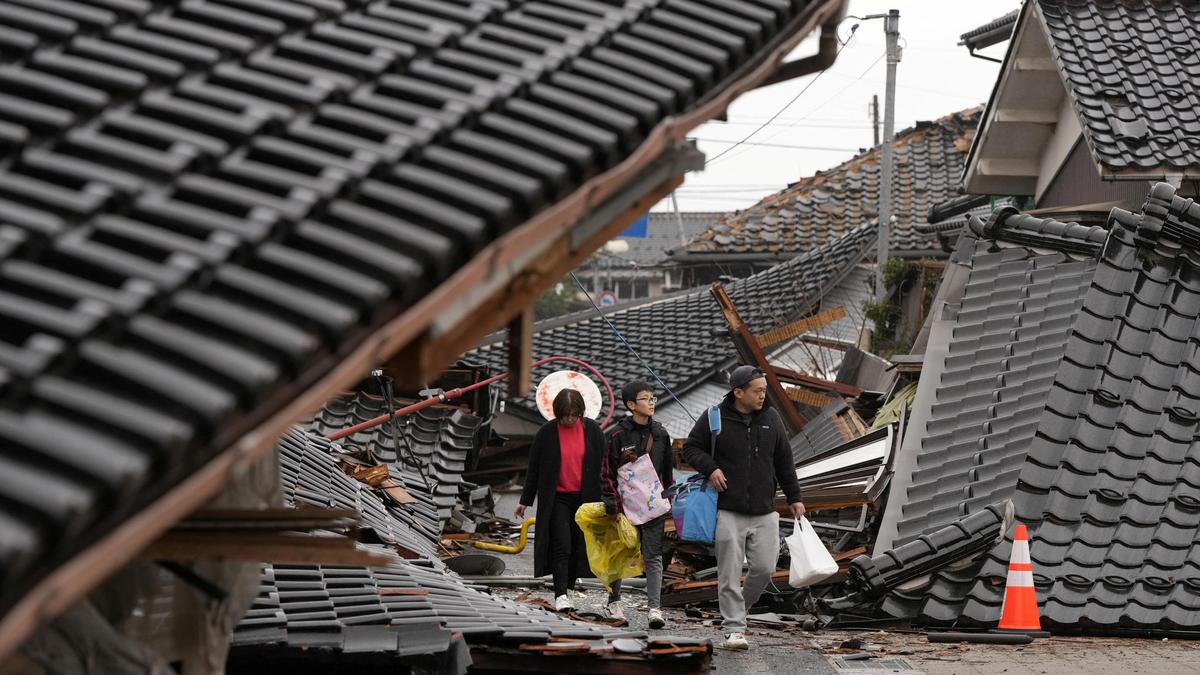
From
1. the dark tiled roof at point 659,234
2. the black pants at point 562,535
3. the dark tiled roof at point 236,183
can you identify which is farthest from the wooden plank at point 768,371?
the dark tiled roof at point 659,234

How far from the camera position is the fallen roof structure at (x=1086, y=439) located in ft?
30.3

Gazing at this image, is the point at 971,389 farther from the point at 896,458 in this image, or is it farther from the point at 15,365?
the point at 15,365

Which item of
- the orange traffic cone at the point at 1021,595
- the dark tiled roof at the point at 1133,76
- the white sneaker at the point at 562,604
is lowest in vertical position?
the white sneaker at the point at 562,604

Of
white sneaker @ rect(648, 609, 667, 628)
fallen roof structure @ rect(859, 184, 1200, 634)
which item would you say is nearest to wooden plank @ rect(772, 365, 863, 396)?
fallen roof structure @ rect(859, 184, 1200, 634)

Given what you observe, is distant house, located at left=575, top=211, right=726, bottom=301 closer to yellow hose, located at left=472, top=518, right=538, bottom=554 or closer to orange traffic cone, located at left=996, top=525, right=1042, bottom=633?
yellow hose, located at left=472, top=518, right=538, bottom=554

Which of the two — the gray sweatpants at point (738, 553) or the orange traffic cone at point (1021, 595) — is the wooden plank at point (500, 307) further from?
the gray sweatpants at point (738, 553)

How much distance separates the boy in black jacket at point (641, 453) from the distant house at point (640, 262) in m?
49.8

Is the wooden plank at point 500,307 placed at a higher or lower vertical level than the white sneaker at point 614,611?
higher

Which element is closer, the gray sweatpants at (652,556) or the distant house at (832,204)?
the gray sweatpants at (652,556)

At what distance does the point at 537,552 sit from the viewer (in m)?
12.0

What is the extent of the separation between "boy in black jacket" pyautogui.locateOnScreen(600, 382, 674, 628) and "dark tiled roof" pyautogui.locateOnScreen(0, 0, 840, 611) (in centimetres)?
674

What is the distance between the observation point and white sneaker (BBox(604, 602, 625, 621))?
36.9 ft

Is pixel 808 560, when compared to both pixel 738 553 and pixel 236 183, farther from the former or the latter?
pixel 236 183

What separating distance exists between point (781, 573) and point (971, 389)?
2.17 metres
